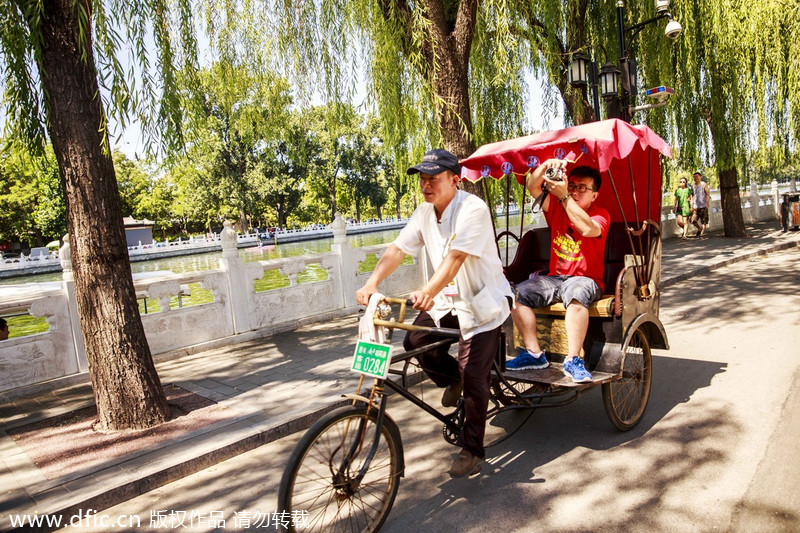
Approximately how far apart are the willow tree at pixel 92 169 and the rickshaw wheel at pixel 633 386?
369 centimetres

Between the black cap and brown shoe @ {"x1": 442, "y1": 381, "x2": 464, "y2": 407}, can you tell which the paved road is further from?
the black cap

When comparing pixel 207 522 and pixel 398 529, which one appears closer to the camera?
pixel 398 529

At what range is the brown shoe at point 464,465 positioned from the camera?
302 centimetres

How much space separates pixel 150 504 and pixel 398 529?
169cm

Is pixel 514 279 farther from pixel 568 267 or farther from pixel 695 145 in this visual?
pixel 695 145

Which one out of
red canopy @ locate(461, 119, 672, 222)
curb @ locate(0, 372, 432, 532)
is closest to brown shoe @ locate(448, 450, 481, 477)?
curb @ locate(0, 372, 432, 532)

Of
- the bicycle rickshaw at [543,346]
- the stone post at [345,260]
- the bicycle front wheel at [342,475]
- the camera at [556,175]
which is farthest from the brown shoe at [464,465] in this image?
the stone post at [345,260]

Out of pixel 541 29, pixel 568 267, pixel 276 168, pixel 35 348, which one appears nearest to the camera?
pixel 568 267

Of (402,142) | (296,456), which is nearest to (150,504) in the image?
(296,456)

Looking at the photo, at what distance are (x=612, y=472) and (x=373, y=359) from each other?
5.78ft

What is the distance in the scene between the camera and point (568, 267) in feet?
13.5

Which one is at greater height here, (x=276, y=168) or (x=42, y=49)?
(x=276, y=168)

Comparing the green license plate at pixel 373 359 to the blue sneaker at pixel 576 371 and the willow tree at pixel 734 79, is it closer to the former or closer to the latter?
the blue sneaker at pixel 576 371

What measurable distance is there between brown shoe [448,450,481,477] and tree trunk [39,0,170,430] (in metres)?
2.80
